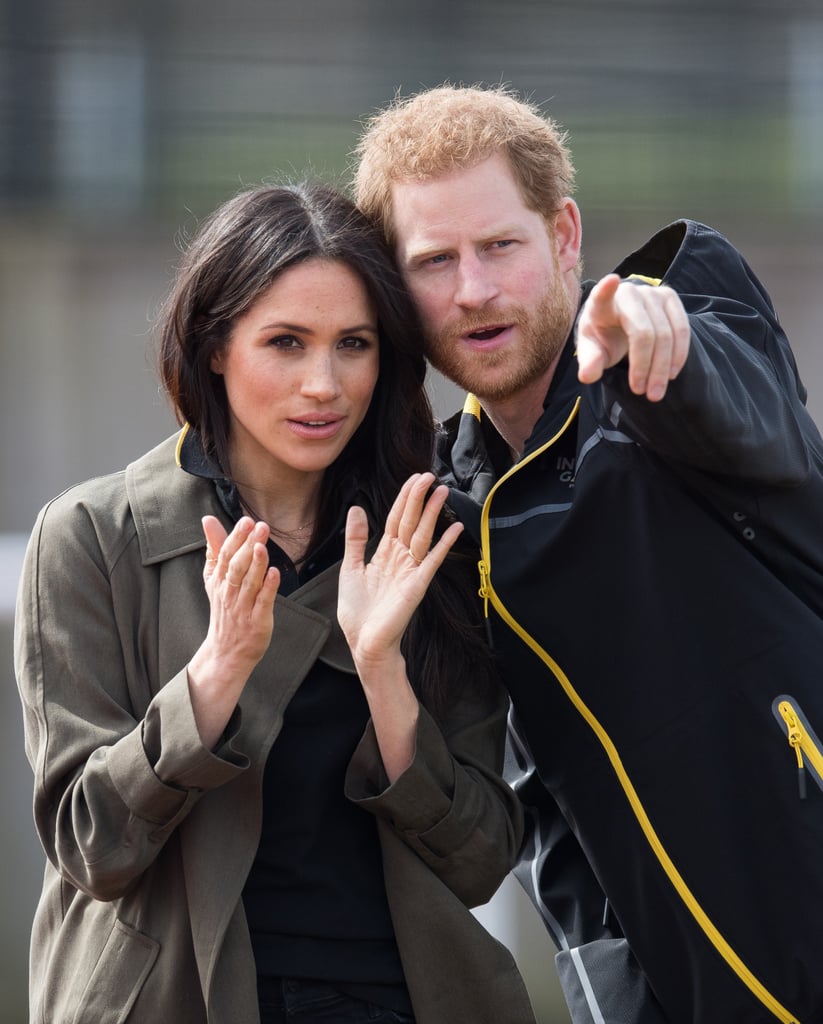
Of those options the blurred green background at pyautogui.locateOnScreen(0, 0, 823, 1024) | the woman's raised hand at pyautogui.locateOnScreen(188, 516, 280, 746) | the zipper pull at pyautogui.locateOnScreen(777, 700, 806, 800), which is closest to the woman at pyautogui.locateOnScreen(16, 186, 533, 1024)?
the woman's raised hand at pyautogui.locateOnScreen(188, 516, 280, 746)

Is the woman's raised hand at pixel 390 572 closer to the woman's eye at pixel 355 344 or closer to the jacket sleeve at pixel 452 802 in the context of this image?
the jacket sleeve at pixel 452 802

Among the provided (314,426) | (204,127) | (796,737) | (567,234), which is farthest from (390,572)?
(204,127)

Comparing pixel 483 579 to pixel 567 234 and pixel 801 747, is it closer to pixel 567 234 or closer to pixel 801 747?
pixel 801 747

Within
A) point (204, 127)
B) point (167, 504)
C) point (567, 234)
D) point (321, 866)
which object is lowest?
point (321, 866)

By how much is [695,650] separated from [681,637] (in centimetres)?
3

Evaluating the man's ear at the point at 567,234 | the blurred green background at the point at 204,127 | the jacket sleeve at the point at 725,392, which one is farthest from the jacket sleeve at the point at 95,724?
the blurred green background at the point at 204,127

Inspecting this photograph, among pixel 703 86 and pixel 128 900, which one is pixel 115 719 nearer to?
pixel 128 900

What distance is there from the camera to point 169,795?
181cm

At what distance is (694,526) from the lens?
191 cm

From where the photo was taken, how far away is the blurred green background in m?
3.18

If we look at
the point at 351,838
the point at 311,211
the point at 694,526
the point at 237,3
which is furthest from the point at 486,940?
the point at 237,3

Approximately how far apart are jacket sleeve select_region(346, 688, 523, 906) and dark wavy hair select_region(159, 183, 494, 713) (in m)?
0.09

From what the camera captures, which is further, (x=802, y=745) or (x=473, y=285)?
(x=473, y=285)

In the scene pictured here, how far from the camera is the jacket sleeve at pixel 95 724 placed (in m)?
1.81
